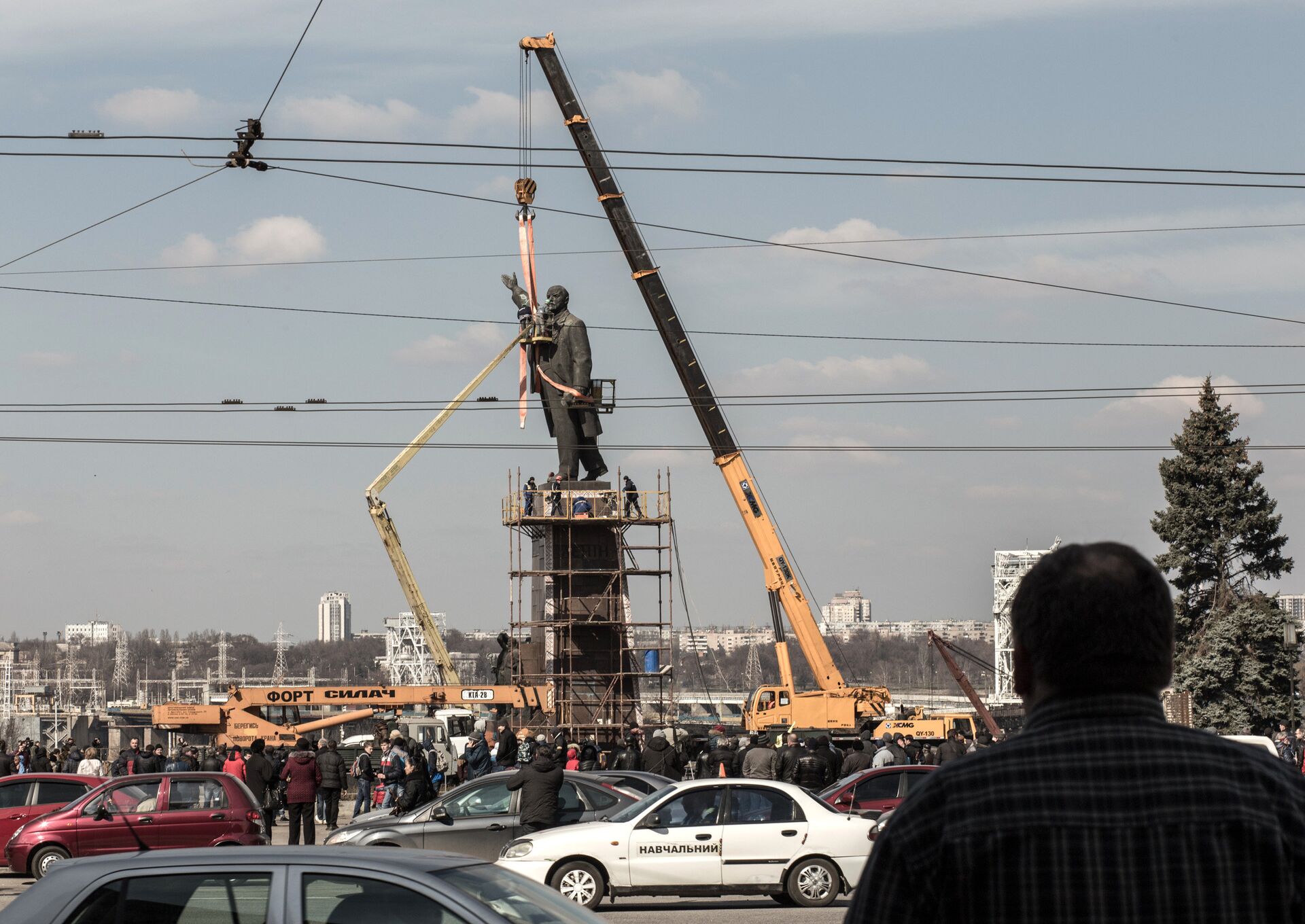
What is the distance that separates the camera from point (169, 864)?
6.51m

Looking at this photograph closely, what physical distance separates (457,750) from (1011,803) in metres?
39.5

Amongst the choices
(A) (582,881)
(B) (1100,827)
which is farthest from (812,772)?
(B) (1100,827)

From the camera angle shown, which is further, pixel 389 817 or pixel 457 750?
pixel 457 750

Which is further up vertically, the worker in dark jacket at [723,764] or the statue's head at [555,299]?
the statue's head at [555,299]

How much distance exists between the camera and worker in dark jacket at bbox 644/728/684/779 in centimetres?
2527

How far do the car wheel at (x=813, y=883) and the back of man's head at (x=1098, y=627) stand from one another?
13.9 meters

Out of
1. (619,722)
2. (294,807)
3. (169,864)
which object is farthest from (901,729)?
(169,864)

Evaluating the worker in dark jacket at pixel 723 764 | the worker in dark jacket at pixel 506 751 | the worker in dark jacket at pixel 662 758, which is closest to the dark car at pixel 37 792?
the worker in dark jacket at pixel 506 751

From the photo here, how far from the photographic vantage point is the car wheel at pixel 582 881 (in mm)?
15812

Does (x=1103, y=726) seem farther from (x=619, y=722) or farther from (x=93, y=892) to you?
(x=619, y=722)

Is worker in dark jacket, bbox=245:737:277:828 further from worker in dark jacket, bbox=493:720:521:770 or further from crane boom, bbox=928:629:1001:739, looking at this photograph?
crane boom, bbox=928:629:1001:739

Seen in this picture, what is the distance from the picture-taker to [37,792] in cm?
2062

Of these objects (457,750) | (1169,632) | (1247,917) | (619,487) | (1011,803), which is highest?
(619,487)

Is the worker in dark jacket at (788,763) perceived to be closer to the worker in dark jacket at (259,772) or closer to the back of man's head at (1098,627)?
the worker in dark jacket at (259,772)
